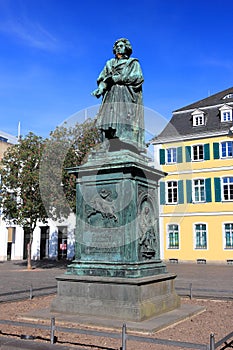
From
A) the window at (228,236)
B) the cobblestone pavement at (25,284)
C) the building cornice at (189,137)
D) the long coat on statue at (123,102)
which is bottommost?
the cobblestone pavement at (25,284)

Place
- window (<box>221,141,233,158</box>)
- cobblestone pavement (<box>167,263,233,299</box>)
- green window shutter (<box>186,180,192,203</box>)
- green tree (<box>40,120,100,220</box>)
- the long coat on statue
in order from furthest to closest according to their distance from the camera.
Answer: green window shutter (<box>186,180,192,203</box>) < window (<box>221,141,233,158</box>) < green tree (<box>40,120,100,220</box>) < cobblestone pavement (<box>167,263,233,299</box>) < the long coat on statue

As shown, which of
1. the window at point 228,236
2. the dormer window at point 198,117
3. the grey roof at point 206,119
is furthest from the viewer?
the dormer window at point 198,117

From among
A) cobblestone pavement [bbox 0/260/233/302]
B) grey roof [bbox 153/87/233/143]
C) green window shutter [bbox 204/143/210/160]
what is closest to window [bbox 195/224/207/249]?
cobblestone pavement [bbox 0/260/233/302]

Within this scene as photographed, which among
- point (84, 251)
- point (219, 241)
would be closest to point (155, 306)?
point (84, 251)

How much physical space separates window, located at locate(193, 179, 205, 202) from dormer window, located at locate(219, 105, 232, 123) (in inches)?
206

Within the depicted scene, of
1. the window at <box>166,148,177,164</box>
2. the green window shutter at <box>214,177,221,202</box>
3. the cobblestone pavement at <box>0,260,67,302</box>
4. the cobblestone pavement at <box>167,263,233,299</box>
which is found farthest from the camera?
the window at <box>166,148,177,164</box>

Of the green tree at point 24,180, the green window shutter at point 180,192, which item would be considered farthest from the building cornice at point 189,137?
the green tree at point 24,180

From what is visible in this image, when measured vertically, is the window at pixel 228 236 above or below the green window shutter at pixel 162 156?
below

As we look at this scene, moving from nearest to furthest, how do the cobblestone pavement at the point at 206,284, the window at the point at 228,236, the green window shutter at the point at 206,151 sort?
the cobblestone pavement at the point at 206,284, the window at the point at 228,236, the green window shutter at the point at 206,151

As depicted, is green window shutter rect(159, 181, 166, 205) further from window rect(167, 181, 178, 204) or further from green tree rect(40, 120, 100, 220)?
green tree rect(40, 120, 100, 220)

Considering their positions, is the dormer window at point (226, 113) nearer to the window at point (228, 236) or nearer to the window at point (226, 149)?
the window at point (226, 149)

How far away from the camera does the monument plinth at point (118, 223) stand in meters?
7.74

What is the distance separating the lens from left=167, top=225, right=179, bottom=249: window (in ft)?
109

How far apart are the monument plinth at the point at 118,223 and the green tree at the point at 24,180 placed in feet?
53.2
